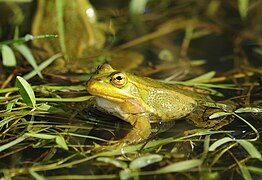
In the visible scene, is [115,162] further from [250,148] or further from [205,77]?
[205,77]

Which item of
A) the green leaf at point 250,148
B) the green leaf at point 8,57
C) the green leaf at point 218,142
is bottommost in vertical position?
the green leaf at point 250,148

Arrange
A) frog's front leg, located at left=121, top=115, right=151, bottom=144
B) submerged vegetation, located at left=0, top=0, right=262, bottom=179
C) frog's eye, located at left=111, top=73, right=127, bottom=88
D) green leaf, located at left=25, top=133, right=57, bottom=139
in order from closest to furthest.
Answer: submerged vegetation, located at left=0, top=0, right=262, bottom=179, green leaf, located at left=25, top=133, right=57, bottom=139, frog's front leg, located at left=121, top=115, right=151, bottom=144, frog's eye, located at left=111, top=73, right=127, bottom=88

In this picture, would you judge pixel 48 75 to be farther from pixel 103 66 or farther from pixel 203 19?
pixel 203 19

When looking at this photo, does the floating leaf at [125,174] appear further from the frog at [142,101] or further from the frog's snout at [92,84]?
the frog's snout at [92,84]

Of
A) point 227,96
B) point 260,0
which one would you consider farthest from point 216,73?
point 260,0

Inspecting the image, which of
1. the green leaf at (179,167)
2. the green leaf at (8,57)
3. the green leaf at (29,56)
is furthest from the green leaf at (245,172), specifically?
the green leaf at (8,57)

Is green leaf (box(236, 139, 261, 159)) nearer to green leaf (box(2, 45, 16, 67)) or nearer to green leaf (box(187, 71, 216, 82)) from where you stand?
green leaf (box(187, 71, 216, 82))

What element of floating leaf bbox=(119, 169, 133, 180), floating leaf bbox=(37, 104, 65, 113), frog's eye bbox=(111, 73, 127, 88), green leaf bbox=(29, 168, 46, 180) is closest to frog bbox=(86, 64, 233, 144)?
frog's eye bbox=(111, 73, 127, 88)
